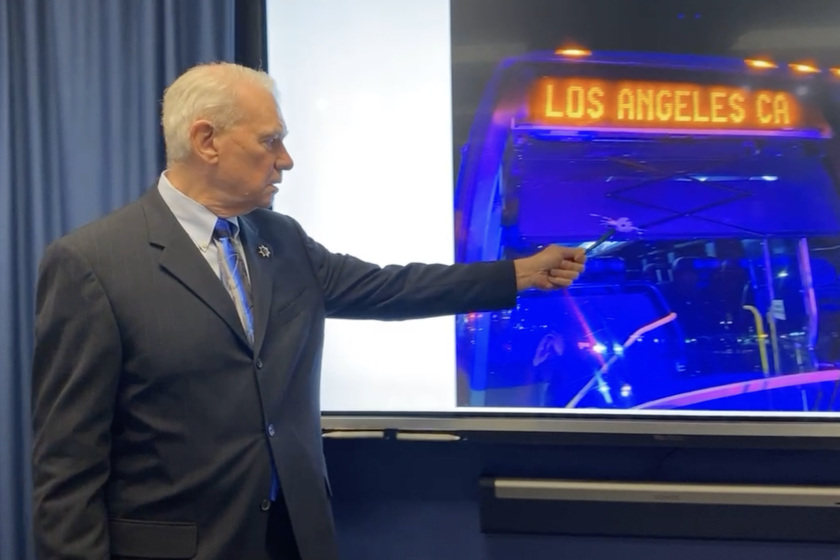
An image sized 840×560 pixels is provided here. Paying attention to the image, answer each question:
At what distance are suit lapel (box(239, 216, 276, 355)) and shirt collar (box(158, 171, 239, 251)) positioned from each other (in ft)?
0.31

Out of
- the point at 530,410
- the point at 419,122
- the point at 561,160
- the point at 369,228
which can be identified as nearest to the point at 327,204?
the point at 369,228

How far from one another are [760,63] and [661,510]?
1.11 meters

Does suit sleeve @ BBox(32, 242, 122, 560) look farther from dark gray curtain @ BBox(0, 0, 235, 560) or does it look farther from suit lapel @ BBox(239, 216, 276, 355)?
dark gray curtain @ BBox(0, 0, 235, 560)

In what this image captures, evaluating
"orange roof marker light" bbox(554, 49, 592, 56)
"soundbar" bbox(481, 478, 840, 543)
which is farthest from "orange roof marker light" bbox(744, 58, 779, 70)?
"soundbar" bbox(481, 478, 840, 543)

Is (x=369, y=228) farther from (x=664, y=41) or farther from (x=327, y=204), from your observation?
(x=664, y=41)

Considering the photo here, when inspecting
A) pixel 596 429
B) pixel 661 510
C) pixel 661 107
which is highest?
pixel 661 107

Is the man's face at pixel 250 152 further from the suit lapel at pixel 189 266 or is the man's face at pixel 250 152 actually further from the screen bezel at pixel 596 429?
the screen bezel at pixel 596 429

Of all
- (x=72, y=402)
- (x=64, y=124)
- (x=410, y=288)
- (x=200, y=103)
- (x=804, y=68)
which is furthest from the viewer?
(x=64, y=124)

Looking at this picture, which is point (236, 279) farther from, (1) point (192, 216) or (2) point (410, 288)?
(2) point (410, 288)

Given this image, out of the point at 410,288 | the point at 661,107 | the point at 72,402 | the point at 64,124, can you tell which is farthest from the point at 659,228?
the point at 64,124

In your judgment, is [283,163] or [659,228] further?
[659,228]

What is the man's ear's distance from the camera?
4.35 feet

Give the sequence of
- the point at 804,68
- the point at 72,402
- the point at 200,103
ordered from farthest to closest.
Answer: the point at 804,68
the point at 200,103
the point at 72,402

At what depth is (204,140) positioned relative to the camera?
4.38ft
